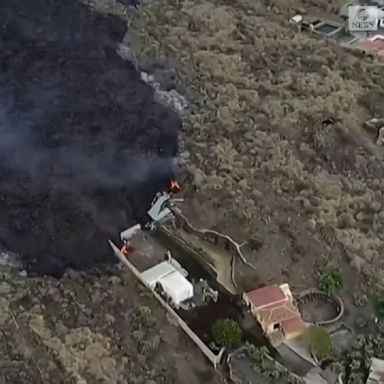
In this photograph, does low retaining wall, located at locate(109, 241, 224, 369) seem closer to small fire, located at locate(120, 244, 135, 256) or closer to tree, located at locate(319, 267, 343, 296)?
small fire, located at locate(120, 244, 135, 256)

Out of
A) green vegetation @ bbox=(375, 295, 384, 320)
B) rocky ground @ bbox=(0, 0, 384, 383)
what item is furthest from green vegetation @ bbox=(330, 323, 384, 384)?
rocky ground @ bbox=(0, 0, 384, 383)

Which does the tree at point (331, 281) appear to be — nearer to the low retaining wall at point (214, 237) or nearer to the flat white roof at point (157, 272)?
the low retaining wall at point (214, 237)

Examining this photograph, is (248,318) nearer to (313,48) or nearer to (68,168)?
(68,168)

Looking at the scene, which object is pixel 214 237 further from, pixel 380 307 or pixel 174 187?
pixel 380 307

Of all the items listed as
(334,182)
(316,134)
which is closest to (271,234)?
(334,182)

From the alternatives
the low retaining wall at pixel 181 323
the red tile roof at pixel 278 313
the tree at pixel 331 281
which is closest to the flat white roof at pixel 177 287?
the low retaining wall at pixel 181 323

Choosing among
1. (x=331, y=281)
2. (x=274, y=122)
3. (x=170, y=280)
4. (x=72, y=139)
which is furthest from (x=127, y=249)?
(x=274, y=122)
